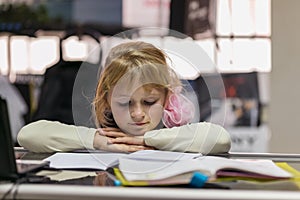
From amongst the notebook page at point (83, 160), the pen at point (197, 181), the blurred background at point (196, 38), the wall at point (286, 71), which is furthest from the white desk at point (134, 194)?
the wall at point (286, 71)

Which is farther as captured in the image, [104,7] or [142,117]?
[104,7]

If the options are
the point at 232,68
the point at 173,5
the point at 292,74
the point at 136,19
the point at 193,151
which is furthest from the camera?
the point at 136,19

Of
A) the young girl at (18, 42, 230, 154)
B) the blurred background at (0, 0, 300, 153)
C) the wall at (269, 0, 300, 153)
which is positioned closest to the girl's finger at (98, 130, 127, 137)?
the young girl at (18, 42, 230, 154)

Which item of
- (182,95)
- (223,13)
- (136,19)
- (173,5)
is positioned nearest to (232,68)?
(223,13)

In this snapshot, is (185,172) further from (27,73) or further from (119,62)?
(27,73)

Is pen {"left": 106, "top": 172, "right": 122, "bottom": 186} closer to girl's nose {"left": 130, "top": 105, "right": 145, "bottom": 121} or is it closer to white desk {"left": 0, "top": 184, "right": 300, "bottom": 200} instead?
white desk {"left": 0, "top": 184, "right": 300, "bottom": 200}

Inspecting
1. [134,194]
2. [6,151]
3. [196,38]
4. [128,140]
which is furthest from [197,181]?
[196,38]

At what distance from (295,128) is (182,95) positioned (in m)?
1.59

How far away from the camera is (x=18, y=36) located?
3.23m

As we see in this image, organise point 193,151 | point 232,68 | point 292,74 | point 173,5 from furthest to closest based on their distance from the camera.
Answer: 1. point 173,5
2. point 232,68
3. point 292,74
4. point 193,151

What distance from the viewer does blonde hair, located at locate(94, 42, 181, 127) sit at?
81cm

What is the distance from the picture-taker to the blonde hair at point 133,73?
808 mm

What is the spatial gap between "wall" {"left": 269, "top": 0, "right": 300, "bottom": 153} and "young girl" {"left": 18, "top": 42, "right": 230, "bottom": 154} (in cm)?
153

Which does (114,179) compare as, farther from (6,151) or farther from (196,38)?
(196,38)
